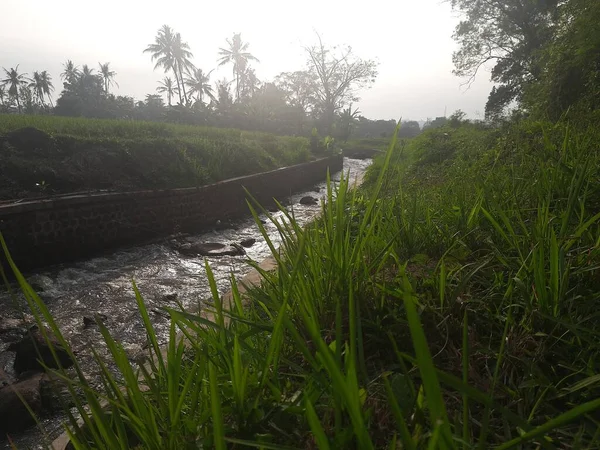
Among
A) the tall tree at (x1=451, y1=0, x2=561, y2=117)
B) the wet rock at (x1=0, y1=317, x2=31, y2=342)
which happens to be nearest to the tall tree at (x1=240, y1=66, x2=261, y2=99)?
the tall tree at (x1=451, y1=0, x2=561, y2=117)

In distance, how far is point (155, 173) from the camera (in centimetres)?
892

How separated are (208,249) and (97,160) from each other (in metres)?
3.63

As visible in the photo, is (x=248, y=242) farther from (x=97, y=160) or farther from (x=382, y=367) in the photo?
(x=382, y=367)

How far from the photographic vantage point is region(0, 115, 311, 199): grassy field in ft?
22.8

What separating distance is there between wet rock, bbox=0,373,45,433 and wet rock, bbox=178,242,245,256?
3.88 m

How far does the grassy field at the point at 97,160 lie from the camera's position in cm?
695

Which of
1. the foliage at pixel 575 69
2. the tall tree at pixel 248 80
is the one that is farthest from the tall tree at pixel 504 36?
the tall tree at pixel 248 80

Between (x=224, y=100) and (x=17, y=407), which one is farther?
(x=224, y=100)

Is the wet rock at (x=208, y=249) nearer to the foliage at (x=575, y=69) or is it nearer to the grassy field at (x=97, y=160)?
the grassy field at (x=97, y=160)

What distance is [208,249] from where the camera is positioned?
6773 millimetres

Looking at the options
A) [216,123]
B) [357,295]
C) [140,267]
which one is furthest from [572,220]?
[216,123]

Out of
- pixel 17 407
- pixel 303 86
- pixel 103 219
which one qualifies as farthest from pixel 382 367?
pixel 303 86

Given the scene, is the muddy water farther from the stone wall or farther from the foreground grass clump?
the foreground grass clump

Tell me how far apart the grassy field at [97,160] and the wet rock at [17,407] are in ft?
15.9
